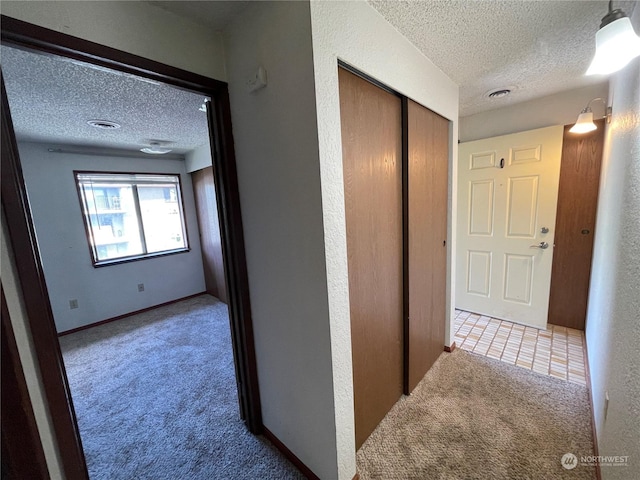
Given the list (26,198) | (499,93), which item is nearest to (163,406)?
(26,198)

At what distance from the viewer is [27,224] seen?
871 mm

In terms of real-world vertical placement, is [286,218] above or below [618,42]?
below

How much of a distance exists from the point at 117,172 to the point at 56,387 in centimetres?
335

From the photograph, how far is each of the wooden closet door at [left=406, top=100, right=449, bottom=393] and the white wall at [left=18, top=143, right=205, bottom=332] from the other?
3662 millimetres

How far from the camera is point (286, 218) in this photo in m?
1.15

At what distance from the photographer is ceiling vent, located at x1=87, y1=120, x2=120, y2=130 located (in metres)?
2.25

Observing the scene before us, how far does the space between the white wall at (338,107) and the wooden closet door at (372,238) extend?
0.11 meters

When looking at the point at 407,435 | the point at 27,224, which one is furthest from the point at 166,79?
the point at 407,435

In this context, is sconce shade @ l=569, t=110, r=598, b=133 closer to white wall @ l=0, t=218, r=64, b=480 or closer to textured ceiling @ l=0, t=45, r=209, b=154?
textured ceiling @ l=0, t=45, r=209, b=154

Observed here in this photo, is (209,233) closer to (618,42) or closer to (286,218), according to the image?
(286,218)

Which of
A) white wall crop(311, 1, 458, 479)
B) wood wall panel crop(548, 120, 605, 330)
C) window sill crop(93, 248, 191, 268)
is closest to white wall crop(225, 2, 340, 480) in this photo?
white wall crop(311, 1, 458, 479)

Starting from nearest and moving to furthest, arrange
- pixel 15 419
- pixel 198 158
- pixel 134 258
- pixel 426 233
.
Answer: pixel 15 419 < pixel 426 233 < pixel 134 258 < pixel 198 158

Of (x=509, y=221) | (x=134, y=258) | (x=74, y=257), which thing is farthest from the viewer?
(x=134, y=258)

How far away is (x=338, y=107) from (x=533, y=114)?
2.58 meters
